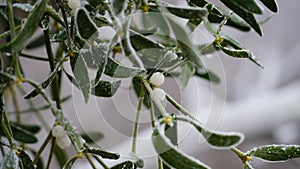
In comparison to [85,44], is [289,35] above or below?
below

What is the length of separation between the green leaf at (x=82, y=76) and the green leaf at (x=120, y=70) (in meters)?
0.03

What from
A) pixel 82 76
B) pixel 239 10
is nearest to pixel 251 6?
pixel 239 10

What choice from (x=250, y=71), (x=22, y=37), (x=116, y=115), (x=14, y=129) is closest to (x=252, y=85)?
(x=250, y=71)

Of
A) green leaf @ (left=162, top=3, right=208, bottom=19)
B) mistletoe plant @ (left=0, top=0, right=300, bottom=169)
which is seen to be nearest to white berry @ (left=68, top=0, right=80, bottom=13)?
mistletoe plant @ (left=0, top=0, right=300, bottom=169)

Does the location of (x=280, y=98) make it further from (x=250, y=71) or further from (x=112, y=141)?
(x=112, y=141)

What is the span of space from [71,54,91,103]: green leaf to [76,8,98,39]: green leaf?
0.09ft

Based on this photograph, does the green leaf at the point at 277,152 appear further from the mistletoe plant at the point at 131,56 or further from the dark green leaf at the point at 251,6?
the dark green leaf at the point at 251,6

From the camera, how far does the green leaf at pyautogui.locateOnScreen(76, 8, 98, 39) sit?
31 cm

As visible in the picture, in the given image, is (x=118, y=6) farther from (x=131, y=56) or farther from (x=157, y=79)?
(x=157, y=79)

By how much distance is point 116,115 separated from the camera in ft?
5.15

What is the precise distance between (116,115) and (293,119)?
2.05ft

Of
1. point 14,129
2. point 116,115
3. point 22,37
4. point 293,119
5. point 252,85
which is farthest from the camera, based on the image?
point 252,85

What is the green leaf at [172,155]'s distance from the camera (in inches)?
11.8

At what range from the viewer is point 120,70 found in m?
0.38
